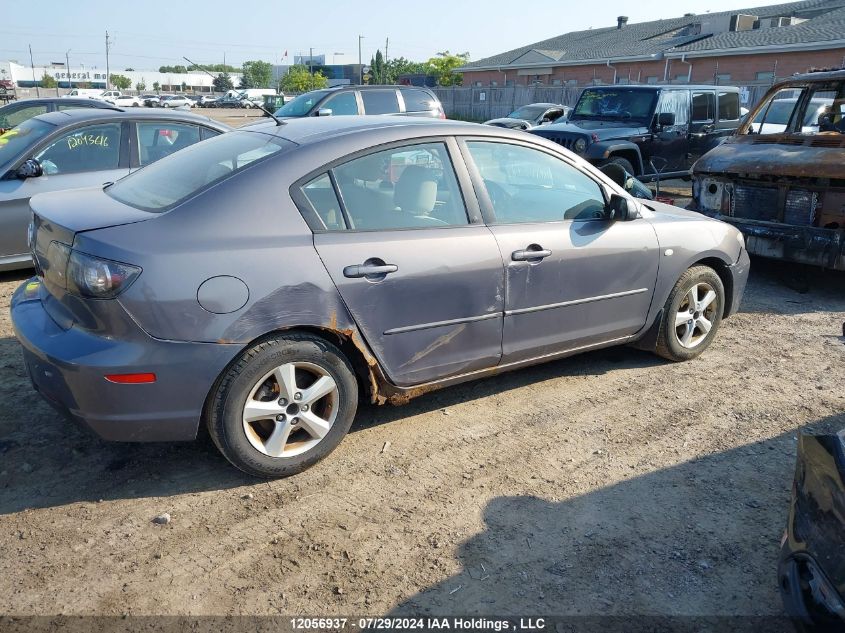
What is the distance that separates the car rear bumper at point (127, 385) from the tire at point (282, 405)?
0.35 ft

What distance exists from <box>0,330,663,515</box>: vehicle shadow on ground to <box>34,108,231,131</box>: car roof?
3285 millimetres

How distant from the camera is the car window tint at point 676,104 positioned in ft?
38.9

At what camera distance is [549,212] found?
4188 mm

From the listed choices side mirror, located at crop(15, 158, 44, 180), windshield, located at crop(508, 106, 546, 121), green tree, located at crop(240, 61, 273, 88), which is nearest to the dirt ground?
side mirror, located at crop(15, 158, 44, 180)

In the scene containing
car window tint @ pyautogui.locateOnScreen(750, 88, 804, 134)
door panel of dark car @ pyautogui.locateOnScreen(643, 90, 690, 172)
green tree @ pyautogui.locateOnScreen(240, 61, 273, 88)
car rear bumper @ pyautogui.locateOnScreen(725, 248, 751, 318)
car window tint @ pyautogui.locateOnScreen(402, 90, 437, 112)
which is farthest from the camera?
green tree @ pyautogui.locateOnScreen(240, 61, 273, 88)

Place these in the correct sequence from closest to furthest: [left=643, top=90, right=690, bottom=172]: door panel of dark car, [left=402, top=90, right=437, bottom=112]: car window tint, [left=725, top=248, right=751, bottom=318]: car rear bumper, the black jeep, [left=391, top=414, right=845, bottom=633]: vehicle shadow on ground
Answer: [left=391, top=414, right=845, bottom=633]: vehicle shadow on ground → [left=725, top=248, right=751, bottom=318]: car rear bumper → the black jeep → [left=643, top=90, right=690, bottom=172]: door panel of dark car → [left=402, top=90, right=437, bottom=112]: car window tint

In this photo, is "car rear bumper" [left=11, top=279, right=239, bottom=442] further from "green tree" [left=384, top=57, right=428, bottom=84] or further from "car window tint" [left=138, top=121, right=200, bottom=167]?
"green tree" [left=384, top=57, right=428, bottom=84]

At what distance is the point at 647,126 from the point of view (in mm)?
11680

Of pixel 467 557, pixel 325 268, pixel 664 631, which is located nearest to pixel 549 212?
pixel 325 268

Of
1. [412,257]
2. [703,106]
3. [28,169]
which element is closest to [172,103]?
[703,106]

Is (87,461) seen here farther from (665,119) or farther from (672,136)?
(672,136)

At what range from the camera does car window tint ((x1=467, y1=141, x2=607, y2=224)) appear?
13.2ft

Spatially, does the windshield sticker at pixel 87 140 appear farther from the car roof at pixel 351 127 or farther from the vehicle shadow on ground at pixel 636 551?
the vehicle shadow on ground at pixel 636 551

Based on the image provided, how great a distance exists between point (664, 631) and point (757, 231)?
5.26 metres
